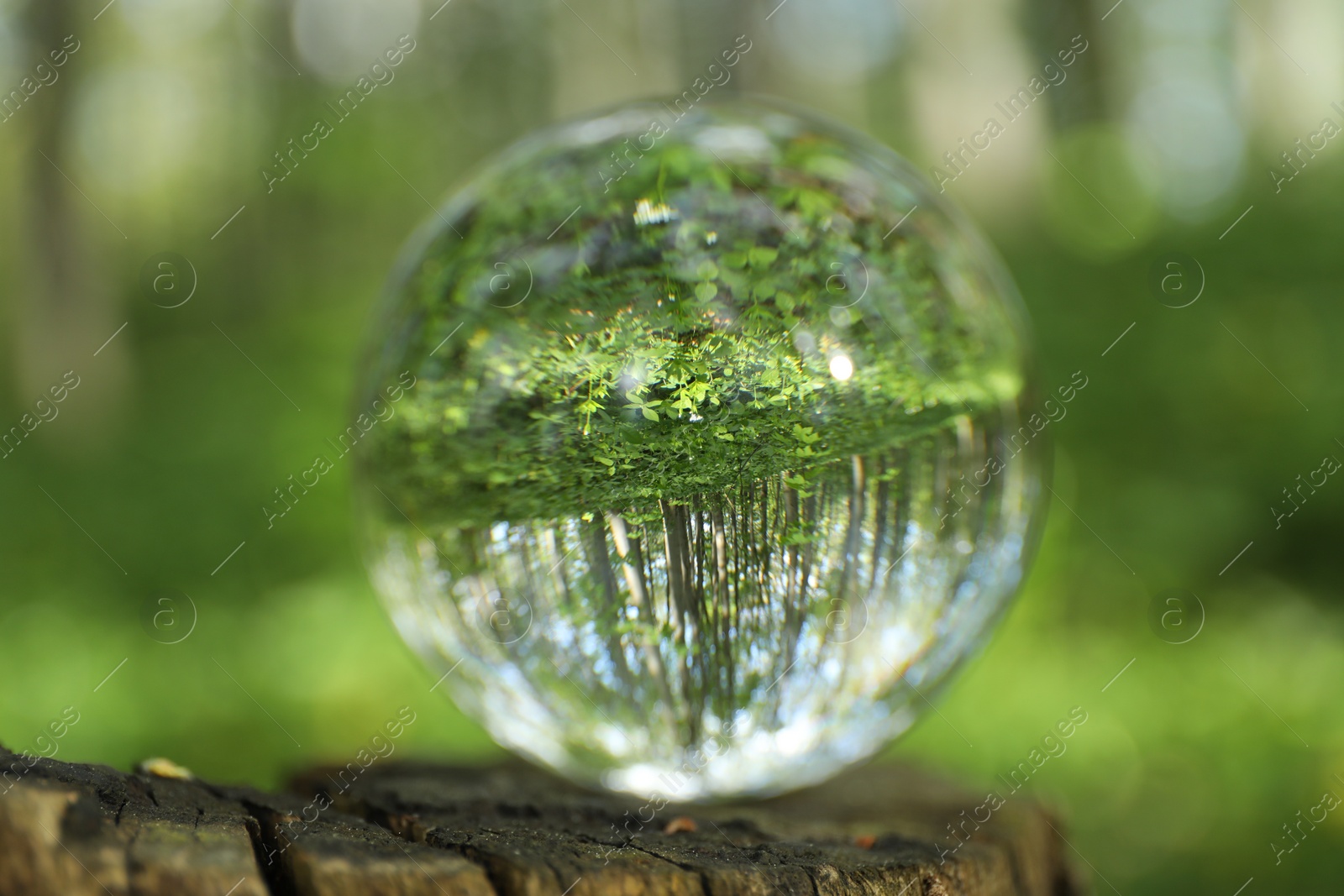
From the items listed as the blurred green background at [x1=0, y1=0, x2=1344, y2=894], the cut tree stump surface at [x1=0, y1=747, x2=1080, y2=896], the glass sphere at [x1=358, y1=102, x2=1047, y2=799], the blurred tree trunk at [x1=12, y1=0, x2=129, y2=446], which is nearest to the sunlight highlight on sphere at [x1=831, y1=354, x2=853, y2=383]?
the glass sphere at [x1=358, y1=102, x2=1047, y2=799]

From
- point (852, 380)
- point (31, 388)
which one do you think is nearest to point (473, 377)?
point (852, 380)

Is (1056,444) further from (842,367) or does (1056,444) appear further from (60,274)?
(60,274)

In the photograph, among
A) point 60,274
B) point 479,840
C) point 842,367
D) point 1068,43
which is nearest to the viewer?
point 479,840

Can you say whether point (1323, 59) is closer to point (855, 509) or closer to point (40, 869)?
point (855, 509)

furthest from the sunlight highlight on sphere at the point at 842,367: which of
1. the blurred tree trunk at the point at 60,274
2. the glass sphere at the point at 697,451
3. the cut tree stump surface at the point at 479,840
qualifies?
the blurred tree trunk at the point at 60,274

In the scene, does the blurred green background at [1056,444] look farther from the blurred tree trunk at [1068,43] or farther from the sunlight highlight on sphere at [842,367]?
the sunlight highlight on sphere at [842,367]

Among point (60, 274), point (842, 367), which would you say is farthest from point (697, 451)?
point (60, 274)

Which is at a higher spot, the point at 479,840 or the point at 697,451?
the point at 697,451
